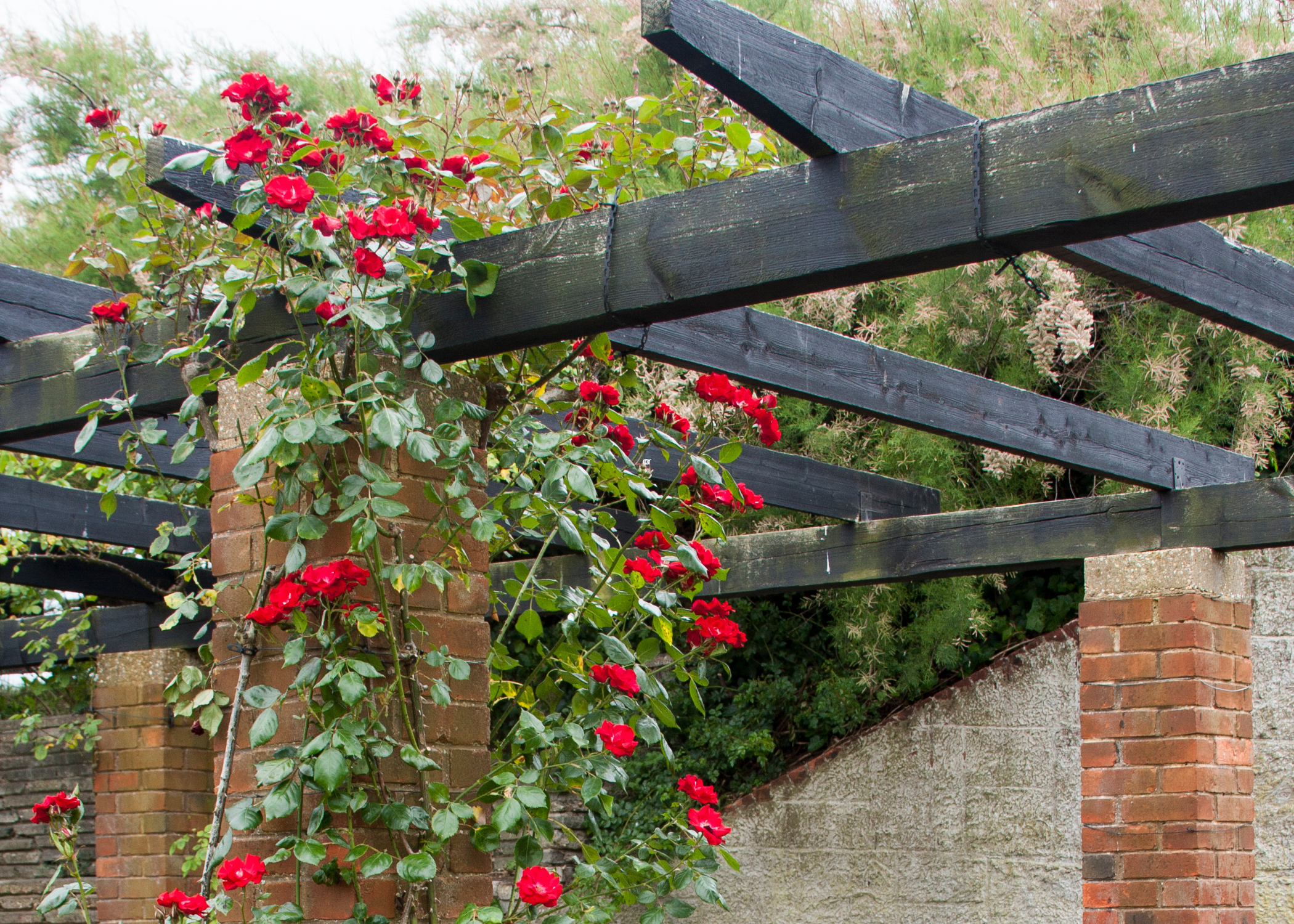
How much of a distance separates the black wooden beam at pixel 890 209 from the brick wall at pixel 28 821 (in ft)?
19.7

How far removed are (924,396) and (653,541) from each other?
129 cm

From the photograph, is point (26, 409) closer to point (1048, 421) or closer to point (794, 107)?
point (794, 107)

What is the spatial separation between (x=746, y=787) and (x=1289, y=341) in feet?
14.5

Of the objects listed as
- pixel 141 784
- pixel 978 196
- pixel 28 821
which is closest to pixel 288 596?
pixel 978 196

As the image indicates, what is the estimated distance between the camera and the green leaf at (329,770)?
7.34ft

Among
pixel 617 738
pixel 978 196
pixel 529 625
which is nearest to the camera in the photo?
pixel 978 196

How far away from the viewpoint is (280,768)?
2305 millimetres

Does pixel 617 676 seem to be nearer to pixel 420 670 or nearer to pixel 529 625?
pixel 529 625

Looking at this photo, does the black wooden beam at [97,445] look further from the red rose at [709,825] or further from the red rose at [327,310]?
the red rose at [709,825]

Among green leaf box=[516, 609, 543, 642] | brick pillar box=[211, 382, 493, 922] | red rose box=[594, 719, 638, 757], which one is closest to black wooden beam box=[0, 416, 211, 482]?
brick pillar box=[211, 382, 493, 922]

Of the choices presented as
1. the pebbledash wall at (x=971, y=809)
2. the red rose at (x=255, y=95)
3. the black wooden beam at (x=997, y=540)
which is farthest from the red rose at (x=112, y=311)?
the pebbledash wall at (x=971, y=809)

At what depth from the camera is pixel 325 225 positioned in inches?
91.3

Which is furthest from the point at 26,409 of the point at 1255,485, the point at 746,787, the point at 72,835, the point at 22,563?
the point at 746,787

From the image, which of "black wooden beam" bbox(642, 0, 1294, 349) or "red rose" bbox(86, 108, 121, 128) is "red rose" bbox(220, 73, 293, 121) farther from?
"black wooden beam" bbox(642, 0, 1294, 349)
